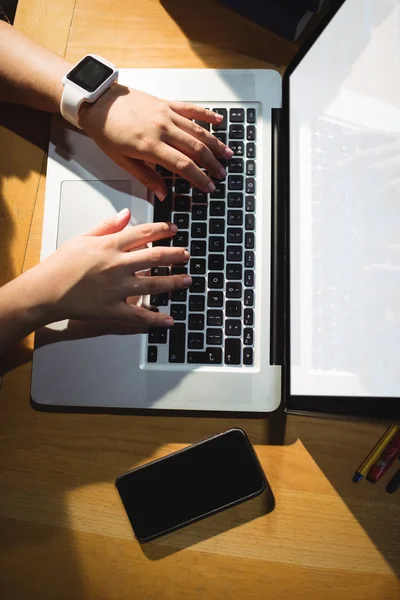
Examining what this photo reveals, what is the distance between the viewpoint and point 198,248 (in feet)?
2.16

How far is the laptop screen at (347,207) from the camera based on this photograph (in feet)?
1.47

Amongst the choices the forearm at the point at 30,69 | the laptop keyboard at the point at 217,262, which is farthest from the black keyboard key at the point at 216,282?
the forearm at the point at 30,69

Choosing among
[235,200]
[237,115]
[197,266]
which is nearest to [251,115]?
[237,115]

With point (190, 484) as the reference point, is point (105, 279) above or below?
above

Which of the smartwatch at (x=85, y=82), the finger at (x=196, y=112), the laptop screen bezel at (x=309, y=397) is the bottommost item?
the laptop screen bezel at (x=309, y=397)

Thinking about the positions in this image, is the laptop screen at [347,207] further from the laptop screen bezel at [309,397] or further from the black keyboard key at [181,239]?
the black keyboard key at [181,239]

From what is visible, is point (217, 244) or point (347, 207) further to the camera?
point (217, 244)

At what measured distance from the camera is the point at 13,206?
71 cm

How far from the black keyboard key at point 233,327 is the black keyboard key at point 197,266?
8 cm

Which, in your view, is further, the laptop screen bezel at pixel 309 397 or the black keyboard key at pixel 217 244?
the black keyboard key at pixel 217 244

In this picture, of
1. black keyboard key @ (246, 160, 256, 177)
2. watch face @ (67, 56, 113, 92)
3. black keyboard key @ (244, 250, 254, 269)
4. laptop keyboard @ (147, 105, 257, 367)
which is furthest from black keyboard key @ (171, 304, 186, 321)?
watch face @ (67, 56, 113, 92)

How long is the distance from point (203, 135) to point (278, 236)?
0.55 feet

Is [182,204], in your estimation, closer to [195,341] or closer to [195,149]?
[195,149]

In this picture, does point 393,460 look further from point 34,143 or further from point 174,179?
point 34,143
